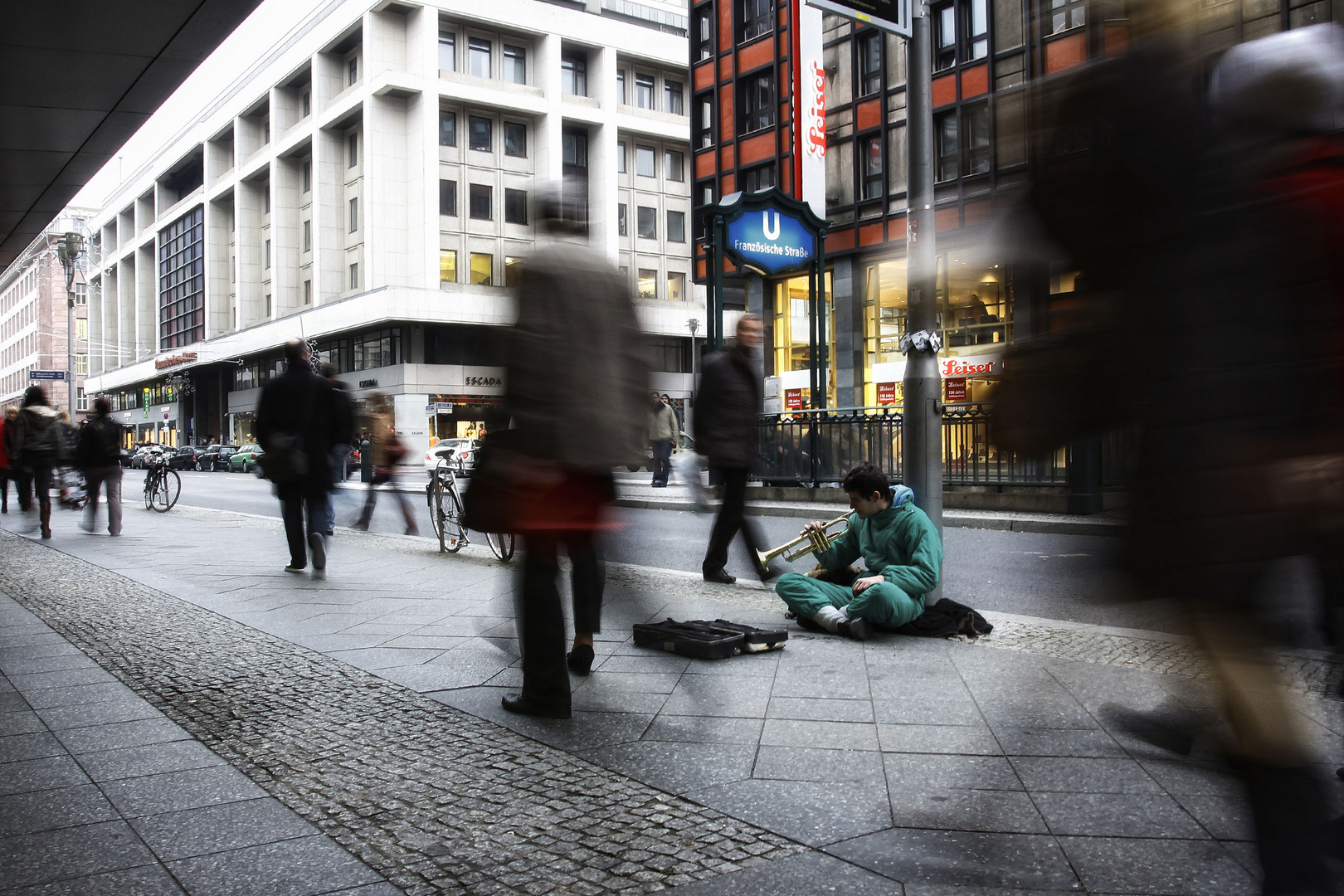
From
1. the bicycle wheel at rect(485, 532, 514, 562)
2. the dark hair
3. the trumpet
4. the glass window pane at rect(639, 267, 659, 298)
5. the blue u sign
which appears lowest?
the bicycle wheel at rect(485, 532, 514, 562)

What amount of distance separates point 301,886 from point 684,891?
96 cm

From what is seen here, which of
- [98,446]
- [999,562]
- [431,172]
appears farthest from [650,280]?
[999,562]

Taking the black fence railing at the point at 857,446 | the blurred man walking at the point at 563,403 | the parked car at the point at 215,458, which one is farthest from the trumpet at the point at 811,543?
the parked car at the point at 215,458

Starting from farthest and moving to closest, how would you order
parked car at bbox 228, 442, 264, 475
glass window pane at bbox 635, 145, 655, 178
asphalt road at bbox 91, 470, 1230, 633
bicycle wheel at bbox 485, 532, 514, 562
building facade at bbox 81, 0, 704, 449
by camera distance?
glass window pane at bbox 635, 145, 655, 178 < building facade at bbox 81, 0, 704, 449 < parked car at bbox 228, 442, 264, 475 < bicycle wheel at bbox 485, 532, 514, 562 < asphalt road at bbox 91, 470, 1230, 633

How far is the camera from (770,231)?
19.2 m

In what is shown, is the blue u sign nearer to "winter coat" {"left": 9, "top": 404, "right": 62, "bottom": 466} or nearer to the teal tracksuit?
"winter coat" {"left": 9, "top": 404, "right": 62, "bottom": 466}

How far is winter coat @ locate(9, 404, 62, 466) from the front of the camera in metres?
13.4

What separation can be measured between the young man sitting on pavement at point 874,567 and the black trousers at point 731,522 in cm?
142

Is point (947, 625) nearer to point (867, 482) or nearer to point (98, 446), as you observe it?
point (867, 482)

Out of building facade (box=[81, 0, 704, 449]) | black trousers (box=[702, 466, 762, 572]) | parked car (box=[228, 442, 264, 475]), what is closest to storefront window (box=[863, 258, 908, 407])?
building facade (box=[81, 0, 704, 449])

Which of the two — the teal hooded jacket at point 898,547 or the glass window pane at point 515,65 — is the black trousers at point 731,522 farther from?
the glass window pane at point 515,65

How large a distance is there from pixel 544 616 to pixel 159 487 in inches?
635

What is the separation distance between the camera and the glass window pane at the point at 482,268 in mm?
51156

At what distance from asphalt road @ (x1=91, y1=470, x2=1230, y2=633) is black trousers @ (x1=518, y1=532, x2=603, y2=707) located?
347 mm
